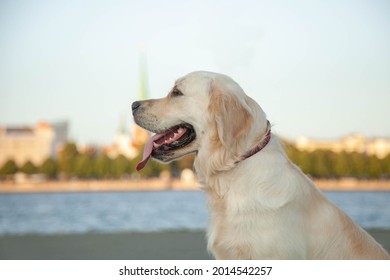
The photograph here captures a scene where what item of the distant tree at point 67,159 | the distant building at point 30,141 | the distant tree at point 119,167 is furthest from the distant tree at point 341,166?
the distant building at point 30,141

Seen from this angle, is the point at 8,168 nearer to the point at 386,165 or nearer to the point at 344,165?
the point at 344,165

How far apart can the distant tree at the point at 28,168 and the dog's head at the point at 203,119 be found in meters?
65.6

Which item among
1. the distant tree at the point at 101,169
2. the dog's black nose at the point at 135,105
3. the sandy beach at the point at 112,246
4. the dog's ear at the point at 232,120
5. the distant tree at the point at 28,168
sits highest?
the dog's black nose at the point at 135,105

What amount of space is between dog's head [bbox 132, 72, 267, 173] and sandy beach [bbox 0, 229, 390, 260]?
2.20 metres

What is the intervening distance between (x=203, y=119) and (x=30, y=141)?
239ft

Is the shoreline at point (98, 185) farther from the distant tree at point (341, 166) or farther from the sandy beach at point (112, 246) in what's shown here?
the sandy beach at point (112, 246)

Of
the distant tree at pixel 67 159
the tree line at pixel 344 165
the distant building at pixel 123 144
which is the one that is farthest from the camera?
the distant building at pixel 123 144

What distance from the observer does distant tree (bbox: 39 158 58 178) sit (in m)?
66.7

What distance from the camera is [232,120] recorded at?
10.3ft

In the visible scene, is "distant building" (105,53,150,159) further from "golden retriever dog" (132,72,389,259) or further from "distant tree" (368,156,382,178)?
"golden retriever dog" (132,72,389,259)

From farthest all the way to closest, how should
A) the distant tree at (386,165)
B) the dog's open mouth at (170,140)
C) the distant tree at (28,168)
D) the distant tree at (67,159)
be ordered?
the distant tree at (67,159)
the distant tree at (28,168)
the distant tree at (386,165)
the dog's open mouth at (170,140)

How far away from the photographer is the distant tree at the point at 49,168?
6669cm
